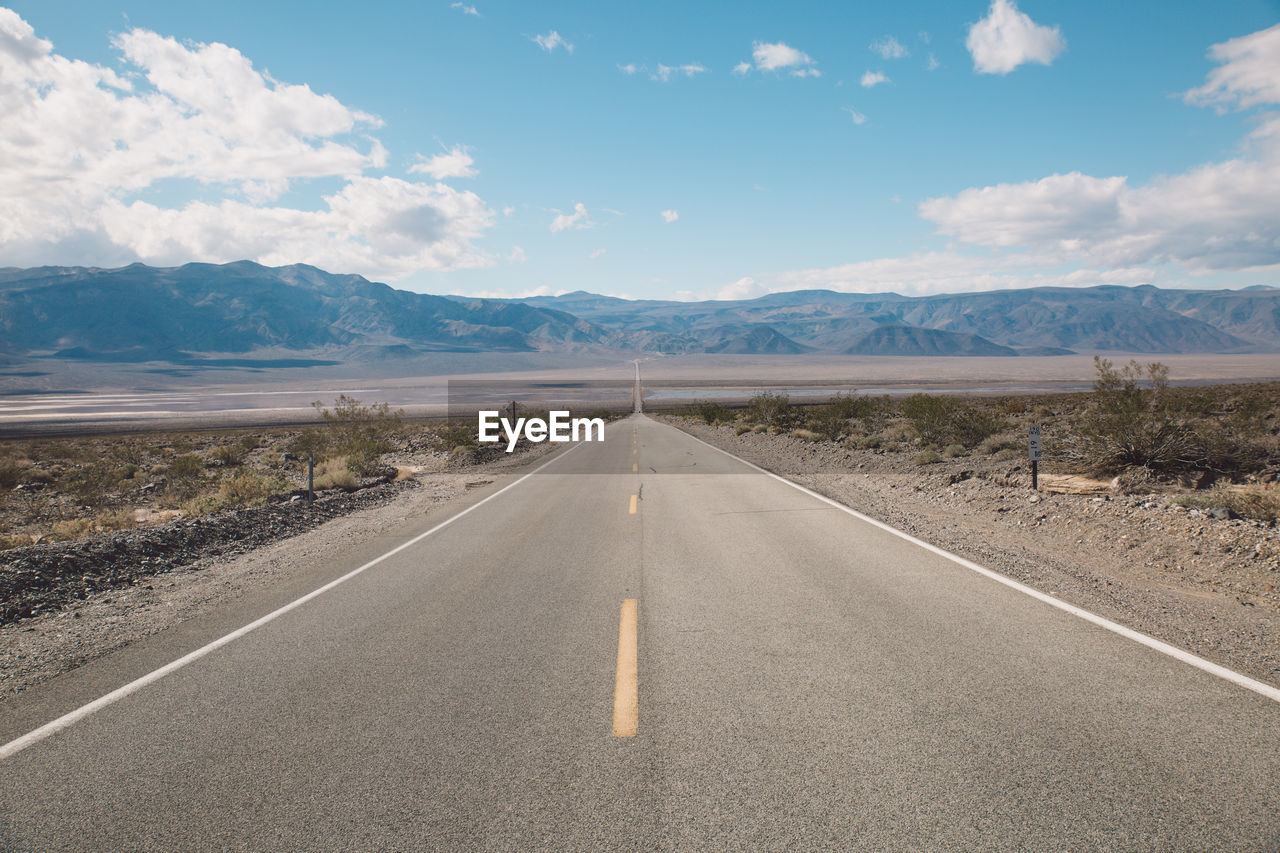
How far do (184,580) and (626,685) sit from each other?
252 inches

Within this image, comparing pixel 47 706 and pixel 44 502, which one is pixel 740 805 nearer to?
pixel 47 706

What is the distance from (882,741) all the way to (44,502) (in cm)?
2428

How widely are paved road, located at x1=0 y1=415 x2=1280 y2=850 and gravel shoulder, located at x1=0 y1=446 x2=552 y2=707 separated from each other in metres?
0.62

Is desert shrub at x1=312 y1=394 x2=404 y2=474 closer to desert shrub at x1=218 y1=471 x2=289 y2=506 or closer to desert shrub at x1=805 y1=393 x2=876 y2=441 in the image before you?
desert shrub at x1=218 y1=471 x2=289 y2=506

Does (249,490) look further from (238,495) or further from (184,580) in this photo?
(184,580)

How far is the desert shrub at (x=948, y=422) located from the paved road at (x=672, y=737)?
44.3 ft

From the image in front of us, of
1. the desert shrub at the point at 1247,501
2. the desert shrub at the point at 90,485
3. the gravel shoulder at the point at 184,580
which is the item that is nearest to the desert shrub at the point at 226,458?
the desert shrub at the point at 90,485

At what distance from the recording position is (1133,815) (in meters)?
2.99

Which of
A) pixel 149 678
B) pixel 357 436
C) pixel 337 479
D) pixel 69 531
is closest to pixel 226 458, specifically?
pixel 357 436

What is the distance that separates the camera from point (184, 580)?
8.08 meters

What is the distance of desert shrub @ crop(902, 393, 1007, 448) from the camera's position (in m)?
18.8

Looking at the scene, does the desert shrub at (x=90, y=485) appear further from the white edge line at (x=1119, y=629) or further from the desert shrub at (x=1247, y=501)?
the desert shrub at (x=1247, y=501)

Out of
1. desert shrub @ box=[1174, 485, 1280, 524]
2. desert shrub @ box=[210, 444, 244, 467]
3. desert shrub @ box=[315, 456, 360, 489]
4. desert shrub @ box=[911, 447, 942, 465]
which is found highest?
desert shrub @ box=[1174, 485, 1280, 524]

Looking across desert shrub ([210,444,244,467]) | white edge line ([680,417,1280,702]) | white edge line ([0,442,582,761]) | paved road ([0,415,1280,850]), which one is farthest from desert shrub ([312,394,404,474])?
white edge line ([680,417,1280,702])
